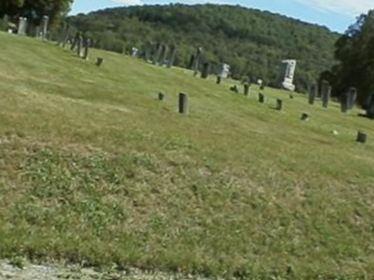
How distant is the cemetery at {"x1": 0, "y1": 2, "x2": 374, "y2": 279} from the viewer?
953 cm

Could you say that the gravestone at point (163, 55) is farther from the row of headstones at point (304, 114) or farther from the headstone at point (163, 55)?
the row of headstones at point (304, 114)

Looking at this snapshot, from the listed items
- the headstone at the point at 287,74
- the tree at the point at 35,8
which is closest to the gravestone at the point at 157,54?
the headstone at the point at 287,74

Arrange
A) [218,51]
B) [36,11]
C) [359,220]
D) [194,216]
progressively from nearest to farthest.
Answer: [194,216] → [359,220] → [36,11] → [218,51]

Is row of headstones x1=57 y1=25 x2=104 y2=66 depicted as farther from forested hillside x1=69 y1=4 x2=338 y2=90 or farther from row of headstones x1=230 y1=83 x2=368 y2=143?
forested hillside x1=69 y1=4 x2=338 y2=90

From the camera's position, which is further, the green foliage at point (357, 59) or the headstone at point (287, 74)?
the green foliage at point (357, 59)

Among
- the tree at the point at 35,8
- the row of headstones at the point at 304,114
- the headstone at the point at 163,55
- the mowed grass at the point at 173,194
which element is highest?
the tree at the point at 35,8

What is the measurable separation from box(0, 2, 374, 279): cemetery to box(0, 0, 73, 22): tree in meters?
37.4

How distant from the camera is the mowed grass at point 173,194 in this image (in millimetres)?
9578

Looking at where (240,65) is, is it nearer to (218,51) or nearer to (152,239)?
(218,51)

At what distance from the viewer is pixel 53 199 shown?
1040cm

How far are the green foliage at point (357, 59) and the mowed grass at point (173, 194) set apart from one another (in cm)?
3855

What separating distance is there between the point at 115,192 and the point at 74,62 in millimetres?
16672

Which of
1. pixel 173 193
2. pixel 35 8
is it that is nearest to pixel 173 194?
pixel 173 193

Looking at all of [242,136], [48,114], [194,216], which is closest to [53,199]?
[194,216]
